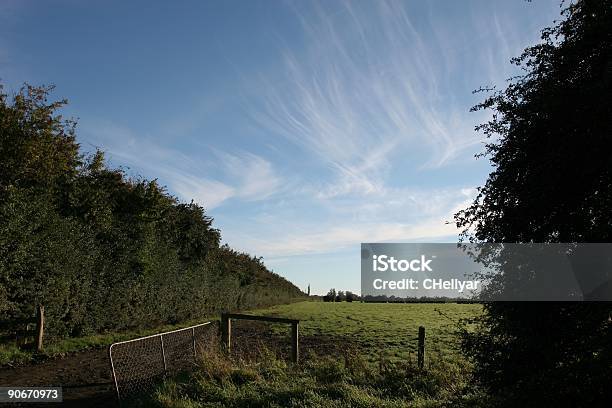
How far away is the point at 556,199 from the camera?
19.4 ft

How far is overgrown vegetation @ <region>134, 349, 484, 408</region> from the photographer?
7.30m

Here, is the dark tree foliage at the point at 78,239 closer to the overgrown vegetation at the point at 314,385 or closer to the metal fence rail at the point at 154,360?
the metal fence rail at the point at 154,360

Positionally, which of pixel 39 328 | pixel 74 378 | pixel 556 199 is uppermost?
pixel 556 199

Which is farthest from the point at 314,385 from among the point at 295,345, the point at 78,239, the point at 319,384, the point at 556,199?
the point at 78,239

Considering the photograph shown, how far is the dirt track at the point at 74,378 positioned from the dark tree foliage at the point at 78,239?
2048 millimetres

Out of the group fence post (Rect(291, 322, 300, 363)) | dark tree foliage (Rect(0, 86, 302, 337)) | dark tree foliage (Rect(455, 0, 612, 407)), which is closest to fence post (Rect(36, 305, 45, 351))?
dark tree foliage (Rect(0, 86, 302, 337))

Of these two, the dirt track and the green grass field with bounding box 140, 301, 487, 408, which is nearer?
the green grass field with bounding box 140, 301, 487, 408

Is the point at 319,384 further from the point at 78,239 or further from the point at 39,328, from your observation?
the point at 78,239

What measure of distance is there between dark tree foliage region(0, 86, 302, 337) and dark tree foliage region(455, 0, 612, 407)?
11.9m

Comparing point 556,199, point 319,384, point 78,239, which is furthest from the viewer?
point 78,239

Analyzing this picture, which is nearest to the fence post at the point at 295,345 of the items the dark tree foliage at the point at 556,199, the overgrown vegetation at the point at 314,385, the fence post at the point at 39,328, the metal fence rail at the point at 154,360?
the overgrown vegetation at the point at 314,385

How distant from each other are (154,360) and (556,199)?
27.5ft

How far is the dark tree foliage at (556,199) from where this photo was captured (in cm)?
546

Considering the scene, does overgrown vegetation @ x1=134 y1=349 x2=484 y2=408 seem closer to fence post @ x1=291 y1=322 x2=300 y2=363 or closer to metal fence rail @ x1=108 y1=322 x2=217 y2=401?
fence post @ x1=291 y1=322 x2=300 y2=363
